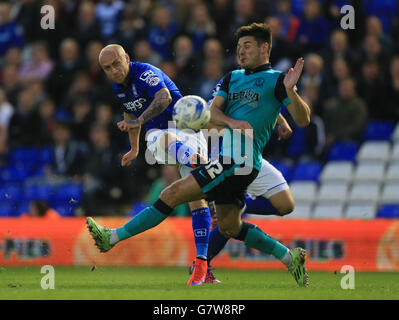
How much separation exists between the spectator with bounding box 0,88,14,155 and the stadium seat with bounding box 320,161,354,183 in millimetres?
6334

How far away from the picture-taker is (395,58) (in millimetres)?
13445

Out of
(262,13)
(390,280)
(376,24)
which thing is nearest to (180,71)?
(262,13)

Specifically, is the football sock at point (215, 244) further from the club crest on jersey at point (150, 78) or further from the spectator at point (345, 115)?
the spectator at point (345, 115)

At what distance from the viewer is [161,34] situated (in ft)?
50.8

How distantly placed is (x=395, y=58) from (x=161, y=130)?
5594 millimetres

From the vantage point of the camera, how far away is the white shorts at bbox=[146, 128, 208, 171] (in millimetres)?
9016

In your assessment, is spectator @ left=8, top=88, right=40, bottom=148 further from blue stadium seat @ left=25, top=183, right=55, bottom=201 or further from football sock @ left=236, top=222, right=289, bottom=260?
football sock @ left=236, top=222, right=289, bottom=260

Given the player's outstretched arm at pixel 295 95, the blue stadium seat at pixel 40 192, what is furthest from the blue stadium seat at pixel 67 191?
the player's outstretched arm at pixel 295 95

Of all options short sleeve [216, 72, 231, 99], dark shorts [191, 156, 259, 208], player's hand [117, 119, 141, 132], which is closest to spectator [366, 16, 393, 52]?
short sleeve [216, 72, 231, 99]

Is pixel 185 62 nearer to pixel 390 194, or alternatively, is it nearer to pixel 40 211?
pixel 40 211

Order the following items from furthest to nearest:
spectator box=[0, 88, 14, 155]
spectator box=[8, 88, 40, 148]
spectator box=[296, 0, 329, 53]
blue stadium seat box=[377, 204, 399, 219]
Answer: spectator box=[0, 88, 14, 155]
spectator box=[8, 88, 40, 148]
spectator box=[296, 0, 329, 53]
blue stadium seat box=[377, 204, 399, 219]

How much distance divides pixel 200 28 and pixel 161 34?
2.55 ft

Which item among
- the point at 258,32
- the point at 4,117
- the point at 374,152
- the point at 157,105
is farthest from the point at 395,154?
the point at 4,117

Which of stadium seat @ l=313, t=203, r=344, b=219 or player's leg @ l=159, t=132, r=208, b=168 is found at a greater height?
player's leg @ l=159, t=132, r=208, b=168
